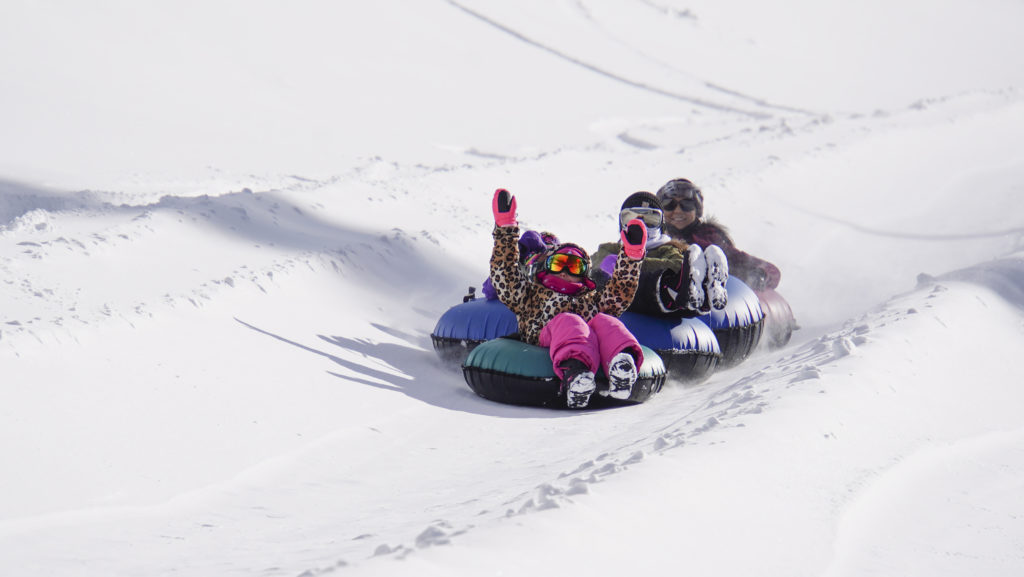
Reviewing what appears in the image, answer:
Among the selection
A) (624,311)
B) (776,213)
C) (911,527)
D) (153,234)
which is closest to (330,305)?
(153,234)

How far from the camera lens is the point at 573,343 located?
15.5ft

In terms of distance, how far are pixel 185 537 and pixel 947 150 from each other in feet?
42.5

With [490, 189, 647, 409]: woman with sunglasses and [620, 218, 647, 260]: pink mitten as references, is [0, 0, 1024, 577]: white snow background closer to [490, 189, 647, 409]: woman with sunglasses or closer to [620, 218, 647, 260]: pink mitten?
[490, 189, 647, 409]: woman with sunglasses

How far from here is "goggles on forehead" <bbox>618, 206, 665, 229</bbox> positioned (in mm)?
5691

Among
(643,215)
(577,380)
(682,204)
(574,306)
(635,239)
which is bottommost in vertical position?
(577,380)

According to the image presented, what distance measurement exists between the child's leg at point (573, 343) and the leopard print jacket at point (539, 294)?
0.79 ft

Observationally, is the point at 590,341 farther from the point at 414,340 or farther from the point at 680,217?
the point at 680,217

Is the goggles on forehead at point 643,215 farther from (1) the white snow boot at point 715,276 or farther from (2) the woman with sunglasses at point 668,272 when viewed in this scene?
(1) the white snow boot at point 715,276

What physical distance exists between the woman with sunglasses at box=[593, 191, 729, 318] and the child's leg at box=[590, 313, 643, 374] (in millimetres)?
559

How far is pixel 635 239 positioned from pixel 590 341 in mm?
570

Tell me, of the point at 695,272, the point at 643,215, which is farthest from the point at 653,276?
the point at 643,215

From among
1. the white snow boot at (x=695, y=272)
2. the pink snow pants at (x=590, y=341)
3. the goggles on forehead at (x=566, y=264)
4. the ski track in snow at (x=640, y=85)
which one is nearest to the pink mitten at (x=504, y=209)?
the goggles on forehead at (x=566, y=264)

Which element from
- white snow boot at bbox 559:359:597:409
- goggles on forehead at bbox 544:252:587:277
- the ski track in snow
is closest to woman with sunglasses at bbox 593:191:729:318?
goggles on forehead at bbox 544:252:587:277

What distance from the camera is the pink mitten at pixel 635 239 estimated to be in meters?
5.04
